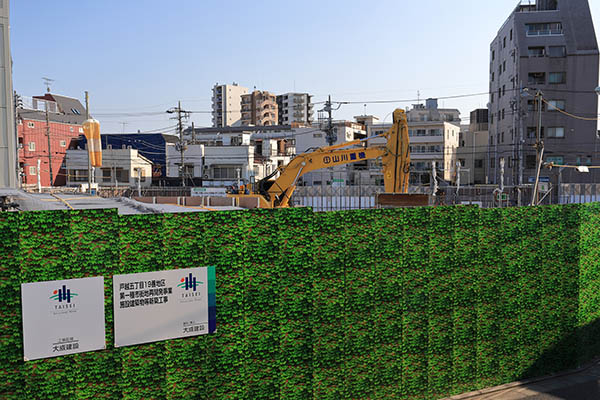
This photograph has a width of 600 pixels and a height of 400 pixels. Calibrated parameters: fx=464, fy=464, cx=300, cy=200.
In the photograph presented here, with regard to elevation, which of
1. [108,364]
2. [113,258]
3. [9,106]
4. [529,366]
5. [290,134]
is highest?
[290,134]

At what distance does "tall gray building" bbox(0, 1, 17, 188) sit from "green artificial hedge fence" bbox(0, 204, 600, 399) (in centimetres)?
638

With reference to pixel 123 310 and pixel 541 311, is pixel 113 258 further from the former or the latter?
Answer: pixel 541 311

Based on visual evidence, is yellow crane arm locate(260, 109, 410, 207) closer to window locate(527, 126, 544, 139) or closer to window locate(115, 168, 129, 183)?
window locate(527, 126, 544, 139)

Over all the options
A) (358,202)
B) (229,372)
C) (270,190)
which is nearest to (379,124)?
(358,202)

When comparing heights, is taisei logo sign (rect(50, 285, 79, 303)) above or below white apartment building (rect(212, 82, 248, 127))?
below

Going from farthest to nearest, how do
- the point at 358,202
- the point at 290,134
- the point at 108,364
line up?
1. the point at 290,134
2. the point at 358,202
3. the point at 108,364

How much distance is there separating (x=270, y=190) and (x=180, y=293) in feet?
56.0

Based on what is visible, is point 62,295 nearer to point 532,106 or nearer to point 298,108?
point 532,106

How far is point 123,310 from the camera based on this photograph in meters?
6.96

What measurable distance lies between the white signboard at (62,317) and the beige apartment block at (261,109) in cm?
11591

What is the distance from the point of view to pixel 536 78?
182ft

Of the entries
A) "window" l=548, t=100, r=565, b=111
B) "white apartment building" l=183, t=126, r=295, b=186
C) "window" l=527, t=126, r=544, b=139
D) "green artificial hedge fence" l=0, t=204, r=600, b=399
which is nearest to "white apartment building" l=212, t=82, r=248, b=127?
"white apartment building" l=183, t=126, r=295, b=186

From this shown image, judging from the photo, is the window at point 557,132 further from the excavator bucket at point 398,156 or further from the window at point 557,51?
the excavator bucket at point 398,156

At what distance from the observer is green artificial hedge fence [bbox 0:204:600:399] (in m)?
6.64
